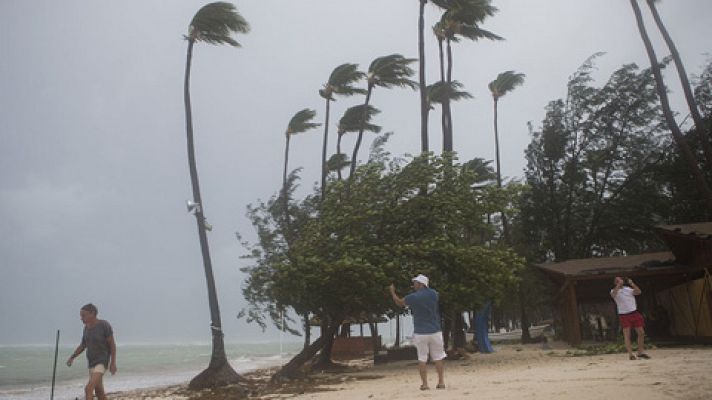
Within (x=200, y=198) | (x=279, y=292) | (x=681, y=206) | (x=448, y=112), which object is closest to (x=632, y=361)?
(x=279, y=292)

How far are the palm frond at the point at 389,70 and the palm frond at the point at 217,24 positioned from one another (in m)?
6.59

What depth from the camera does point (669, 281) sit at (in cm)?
1958

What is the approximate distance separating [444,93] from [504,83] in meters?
9.75

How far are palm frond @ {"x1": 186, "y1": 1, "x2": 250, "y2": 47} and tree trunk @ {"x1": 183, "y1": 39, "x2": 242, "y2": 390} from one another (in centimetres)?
46

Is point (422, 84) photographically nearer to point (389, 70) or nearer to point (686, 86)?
point (389, 70)

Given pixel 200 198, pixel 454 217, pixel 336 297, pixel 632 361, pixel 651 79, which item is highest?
pixel 651 79

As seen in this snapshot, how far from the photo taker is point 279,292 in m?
15.1

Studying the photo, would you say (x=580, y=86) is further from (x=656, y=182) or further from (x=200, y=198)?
(x=200, y=198)

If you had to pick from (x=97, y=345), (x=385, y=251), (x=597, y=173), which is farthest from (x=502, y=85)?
(x=97, y=345)

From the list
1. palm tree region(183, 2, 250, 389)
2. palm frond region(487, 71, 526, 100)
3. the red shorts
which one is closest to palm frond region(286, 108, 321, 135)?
palm tree region(183, 2, 250, 389)

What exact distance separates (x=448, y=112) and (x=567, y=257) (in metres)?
13.3

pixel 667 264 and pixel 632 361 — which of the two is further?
pixel 667 264

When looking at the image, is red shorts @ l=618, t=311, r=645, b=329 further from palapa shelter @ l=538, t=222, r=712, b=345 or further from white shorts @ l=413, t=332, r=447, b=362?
white shorts @ l=413, t=332, r=447, b=362

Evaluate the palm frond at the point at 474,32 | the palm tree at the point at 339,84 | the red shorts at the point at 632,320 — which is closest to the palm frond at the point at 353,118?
the palm tree at the point at 339,84
